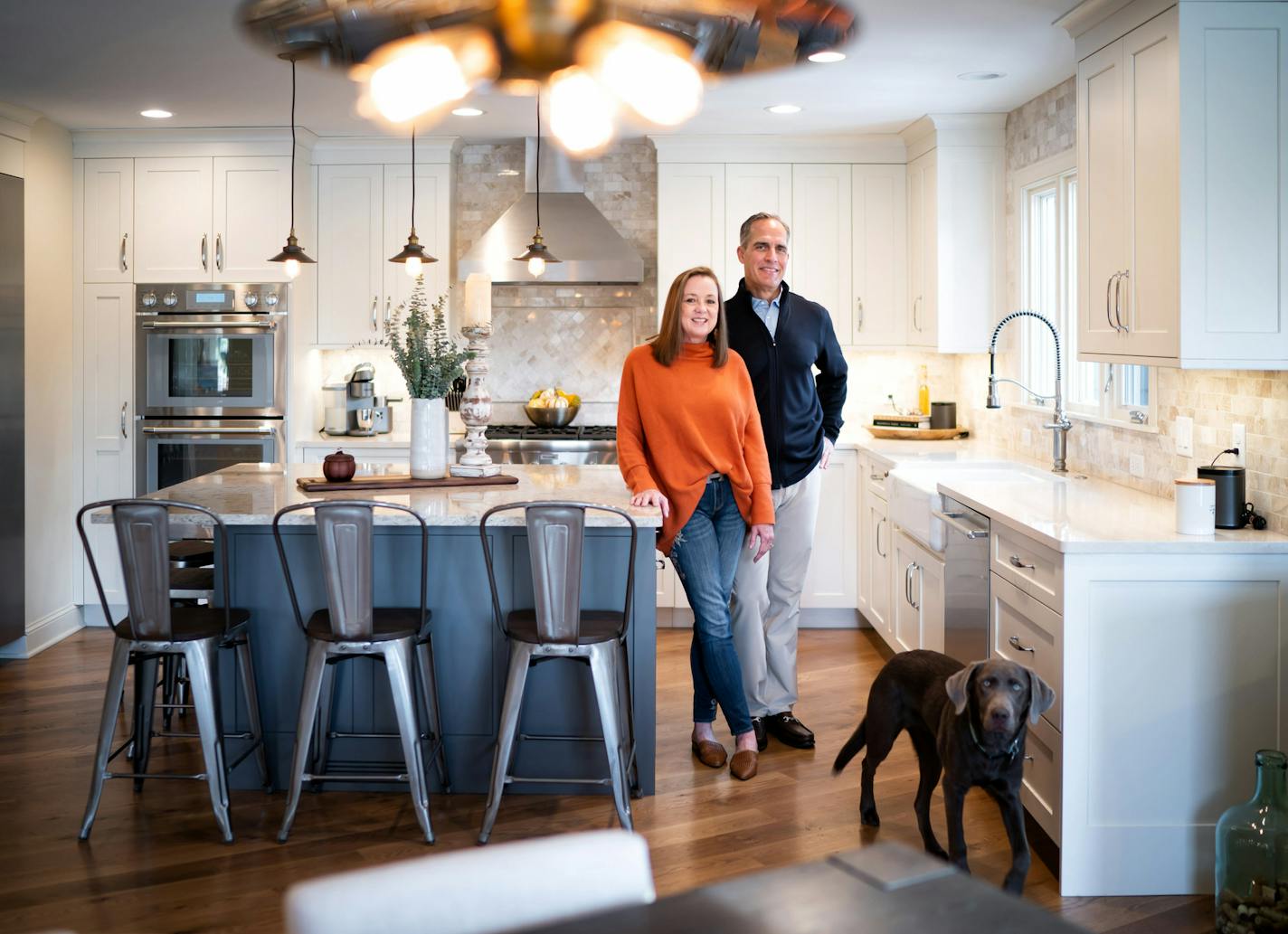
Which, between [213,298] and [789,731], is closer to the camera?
[789,731]

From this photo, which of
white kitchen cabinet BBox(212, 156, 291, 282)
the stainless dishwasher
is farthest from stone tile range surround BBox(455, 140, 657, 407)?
the stainless dishwasher

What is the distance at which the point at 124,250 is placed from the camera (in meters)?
6.03

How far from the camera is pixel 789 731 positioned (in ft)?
13.6

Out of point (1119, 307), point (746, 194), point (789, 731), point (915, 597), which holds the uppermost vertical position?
point (746, 194)

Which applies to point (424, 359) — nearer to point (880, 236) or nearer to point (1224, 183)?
point (1224, 183)

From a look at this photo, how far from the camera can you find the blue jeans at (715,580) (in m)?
3.74

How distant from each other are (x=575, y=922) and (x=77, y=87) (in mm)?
4923

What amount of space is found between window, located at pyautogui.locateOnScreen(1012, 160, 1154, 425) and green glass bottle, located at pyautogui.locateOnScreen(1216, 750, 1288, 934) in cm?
164

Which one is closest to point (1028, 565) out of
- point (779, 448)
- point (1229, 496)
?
point (1229, 496)

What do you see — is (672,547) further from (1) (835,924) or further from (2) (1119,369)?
(1) (835,924)

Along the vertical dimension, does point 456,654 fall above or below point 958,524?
below

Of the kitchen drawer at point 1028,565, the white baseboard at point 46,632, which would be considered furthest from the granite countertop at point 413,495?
the white baseboard at point 46,632

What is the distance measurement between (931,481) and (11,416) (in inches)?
157

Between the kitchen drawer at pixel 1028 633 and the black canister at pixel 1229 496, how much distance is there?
20.7 inches
